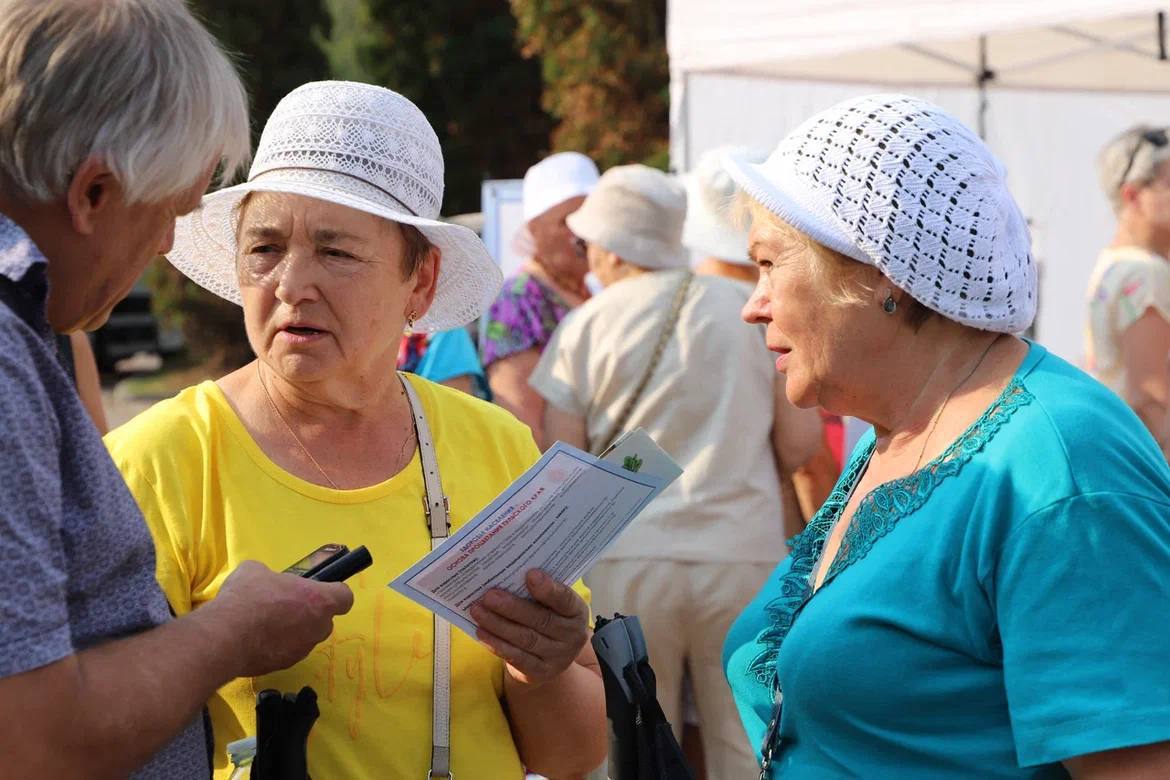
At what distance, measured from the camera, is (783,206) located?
6.51ft

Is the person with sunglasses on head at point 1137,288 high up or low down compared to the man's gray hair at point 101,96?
down

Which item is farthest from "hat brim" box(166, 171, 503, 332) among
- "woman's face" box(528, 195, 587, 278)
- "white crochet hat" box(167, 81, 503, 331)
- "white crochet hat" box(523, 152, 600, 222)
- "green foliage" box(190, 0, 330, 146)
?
"green foliage" box(190, 0, 330, 146)

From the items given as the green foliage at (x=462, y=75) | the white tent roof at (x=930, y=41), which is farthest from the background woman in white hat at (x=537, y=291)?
the green foliage at (x=462, y=75)

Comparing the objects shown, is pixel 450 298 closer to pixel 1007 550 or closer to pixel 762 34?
pixel 1007 550

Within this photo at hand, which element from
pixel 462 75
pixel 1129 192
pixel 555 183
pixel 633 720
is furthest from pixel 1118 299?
pixel 462 75

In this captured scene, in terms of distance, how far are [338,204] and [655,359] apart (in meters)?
1.91

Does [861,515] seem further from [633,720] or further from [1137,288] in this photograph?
[1137,288]

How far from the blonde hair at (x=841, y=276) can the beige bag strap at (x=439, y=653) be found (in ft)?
2.37

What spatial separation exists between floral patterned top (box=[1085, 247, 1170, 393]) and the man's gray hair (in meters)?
3.92

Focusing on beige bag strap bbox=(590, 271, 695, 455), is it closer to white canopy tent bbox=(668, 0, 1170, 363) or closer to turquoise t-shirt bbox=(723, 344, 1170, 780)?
turquoise t-shirt bbox=(723, 344, 1170, 780)

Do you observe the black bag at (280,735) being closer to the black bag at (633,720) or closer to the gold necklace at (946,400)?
the black bag at (633,720)

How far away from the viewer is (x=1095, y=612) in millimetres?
1627

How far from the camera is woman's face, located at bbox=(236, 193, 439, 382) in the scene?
7.50 ft

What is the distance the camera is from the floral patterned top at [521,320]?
475 centimetres
